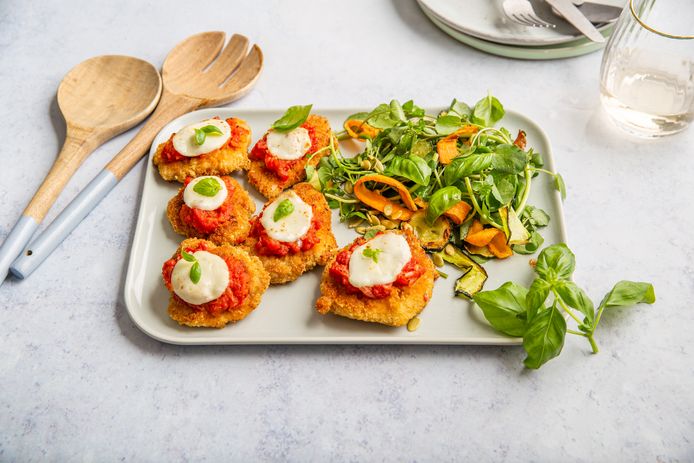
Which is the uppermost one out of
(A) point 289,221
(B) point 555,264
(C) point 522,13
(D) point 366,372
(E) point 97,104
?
(C) point 522,13

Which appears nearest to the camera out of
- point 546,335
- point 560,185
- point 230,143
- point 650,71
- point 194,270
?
point 546,335

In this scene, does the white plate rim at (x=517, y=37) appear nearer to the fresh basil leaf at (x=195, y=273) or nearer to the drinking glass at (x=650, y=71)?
the drinking glass at (x=650, y=71)

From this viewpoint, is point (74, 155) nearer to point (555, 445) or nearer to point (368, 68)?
point (368, 68)

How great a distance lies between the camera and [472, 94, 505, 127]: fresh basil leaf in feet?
9.60

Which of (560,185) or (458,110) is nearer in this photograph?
(560,185)

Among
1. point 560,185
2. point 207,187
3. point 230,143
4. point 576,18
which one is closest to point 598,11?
point 576,18

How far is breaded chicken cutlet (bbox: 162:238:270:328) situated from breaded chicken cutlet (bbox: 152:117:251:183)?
50cm

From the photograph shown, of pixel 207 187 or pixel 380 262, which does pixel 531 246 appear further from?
pixel 207 187

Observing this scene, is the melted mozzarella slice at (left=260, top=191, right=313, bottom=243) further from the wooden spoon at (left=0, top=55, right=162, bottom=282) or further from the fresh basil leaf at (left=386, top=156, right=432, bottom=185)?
the wooden spoon at (left=0, top=55, right=162, bottom=282)

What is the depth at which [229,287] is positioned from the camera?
243 cm

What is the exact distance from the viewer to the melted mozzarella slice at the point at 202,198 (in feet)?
8.77

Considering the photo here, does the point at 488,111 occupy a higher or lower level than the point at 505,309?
higher

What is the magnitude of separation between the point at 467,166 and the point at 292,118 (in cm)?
84

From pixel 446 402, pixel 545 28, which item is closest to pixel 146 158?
pixel 446 402
